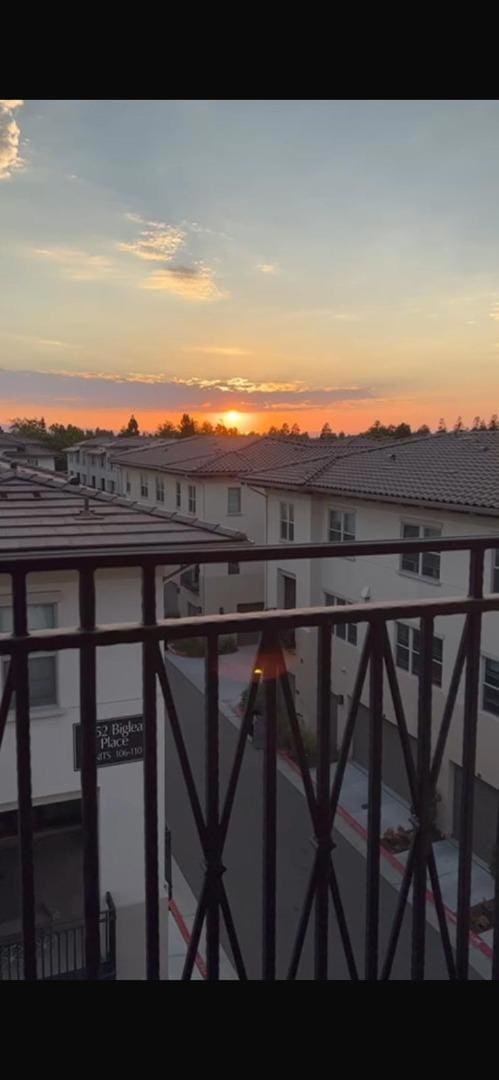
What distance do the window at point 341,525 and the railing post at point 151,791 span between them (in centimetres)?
1219

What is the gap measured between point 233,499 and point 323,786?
20.3 metres

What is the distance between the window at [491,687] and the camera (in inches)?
383

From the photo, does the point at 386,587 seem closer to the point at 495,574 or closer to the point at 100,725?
the point at 495,574

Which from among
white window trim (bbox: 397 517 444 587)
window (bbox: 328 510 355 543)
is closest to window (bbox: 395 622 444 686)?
white window trim (bbox: 397 517 444 587)

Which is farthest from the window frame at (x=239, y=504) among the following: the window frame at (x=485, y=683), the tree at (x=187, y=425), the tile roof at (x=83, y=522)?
the tree at (x=187, y=425)

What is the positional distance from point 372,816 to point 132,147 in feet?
17.4

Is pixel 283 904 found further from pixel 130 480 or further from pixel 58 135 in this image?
pixel 130 480

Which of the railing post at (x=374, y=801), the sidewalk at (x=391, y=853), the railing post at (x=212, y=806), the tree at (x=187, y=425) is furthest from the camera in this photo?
the tree at (x=187, y=425)

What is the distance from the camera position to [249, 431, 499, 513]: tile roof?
34.3 feet

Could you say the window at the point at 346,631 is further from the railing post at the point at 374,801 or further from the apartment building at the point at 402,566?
the railing post at the point at 374,801

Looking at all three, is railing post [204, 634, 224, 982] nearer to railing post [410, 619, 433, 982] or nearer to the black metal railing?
railing post [410, 619, 433, 982]

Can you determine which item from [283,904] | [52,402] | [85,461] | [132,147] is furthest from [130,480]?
[132,147]

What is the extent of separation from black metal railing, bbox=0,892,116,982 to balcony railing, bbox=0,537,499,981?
5.17 meters
